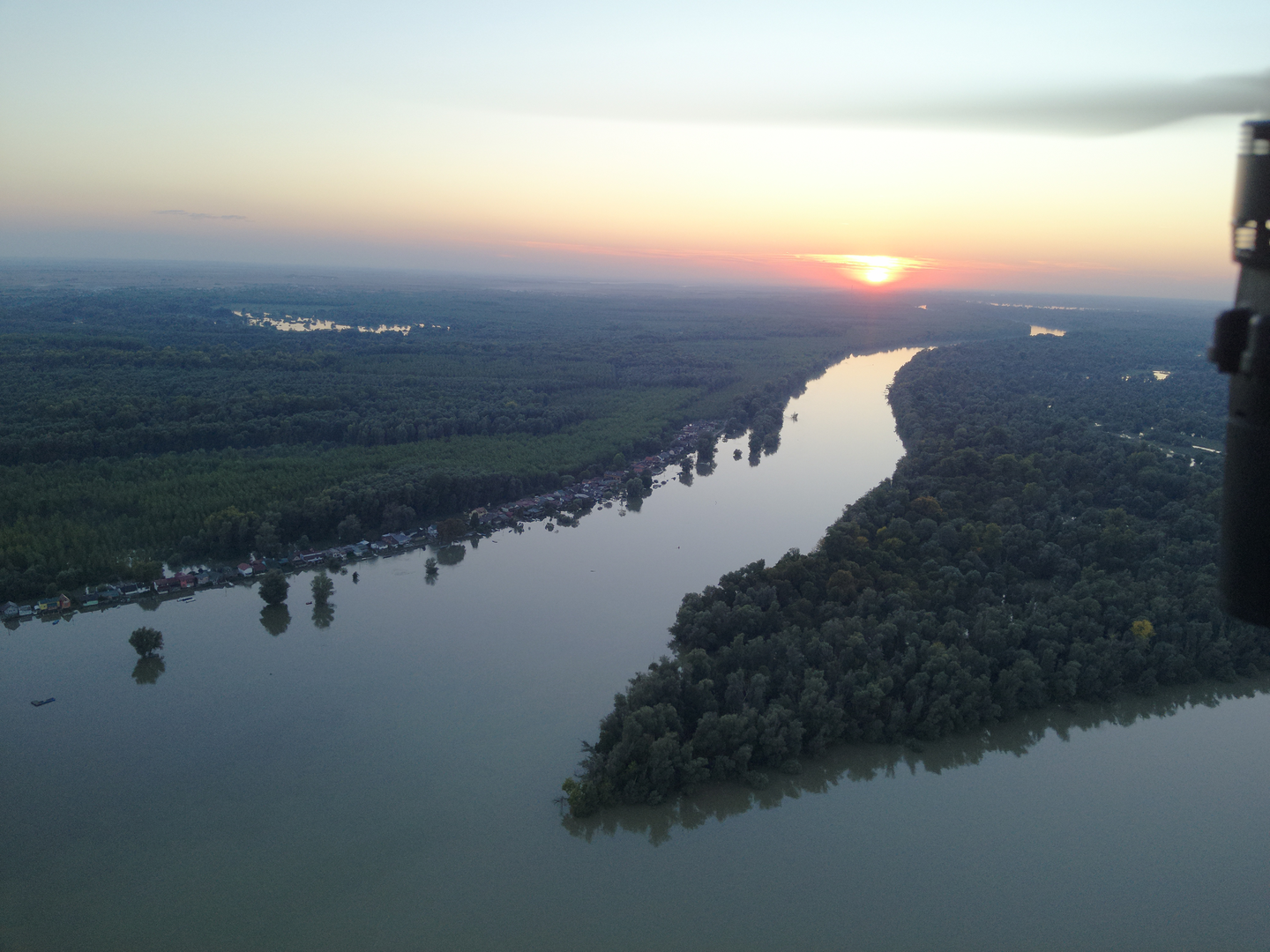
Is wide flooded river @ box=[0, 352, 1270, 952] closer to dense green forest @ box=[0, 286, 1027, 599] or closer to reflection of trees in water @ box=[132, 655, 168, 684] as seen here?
reflection of trees in water @ box=[132, 655, 168, 684]

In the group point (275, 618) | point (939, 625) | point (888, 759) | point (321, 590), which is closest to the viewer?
point (888, 759)

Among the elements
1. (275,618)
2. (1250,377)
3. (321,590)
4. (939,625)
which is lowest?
(275,618)

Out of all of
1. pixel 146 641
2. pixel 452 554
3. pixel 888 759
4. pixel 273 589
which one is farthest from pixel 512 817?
pixel 452 554

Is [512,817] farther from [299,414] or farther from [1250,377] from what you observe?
[299,414]

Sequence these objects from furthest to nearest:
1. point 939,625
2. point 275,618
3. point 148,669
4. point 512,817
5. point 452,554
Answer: point 452,554
point 275,618
point 939,625
point 148,669
point 512,817

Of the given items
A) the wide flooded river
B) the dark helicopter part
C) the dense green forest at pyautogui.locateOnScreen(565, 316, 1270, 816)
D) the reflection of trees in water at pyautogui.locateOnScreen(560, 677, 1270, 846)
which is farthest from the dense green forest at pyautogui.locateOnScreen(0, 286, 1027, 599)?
the dark helicopter part

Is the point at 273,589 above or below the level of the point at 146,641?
above

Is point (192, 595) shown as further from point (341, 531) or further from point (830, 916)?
point (830, 916)
